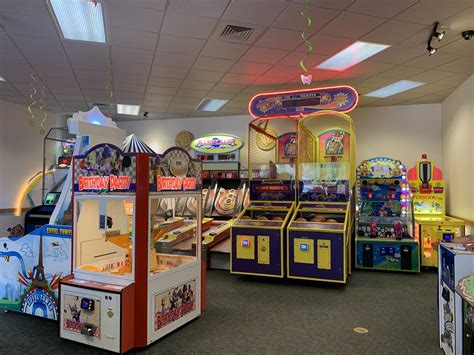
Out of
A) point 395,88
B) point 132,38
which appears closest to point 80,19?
point 132,38

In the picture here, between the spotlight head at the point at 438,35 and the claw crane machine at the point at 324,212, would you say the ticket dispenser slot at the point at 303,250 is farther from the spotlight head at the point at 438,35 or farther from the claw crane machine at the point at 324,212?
the spotlight head at the point at 438,35

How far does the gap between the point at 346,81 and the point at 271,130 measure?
2366 mm

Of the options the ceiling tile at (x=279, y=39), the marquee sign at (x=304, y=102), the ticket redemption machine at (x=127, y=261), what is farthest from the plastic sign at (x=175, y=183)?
the marquee sign at (x=304, y=102)

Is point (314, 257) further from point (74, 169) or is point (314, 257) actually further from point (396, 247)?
point (74, 169)

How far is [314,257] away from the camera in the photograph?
5.07 metres

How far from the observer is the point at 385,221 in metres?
6.23

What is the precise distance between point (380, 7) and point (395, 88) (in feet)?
11.5

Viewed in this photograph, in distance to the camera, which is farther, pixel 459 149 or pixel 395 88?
pixel 395 88

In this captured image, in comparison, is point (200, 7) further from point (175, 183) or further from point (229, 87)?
point (229, 87)

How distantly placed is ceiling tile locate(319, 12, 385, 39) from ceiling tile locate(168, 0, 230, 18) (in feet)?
4.47

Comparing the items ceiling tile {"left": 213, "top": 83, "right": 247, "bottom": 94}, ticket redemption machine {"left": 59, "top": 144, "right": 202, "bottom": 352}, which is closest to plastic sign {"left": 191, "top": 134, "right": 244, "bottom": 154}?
ceiling tile {"left": 213, "top": 83, "right": 247, "bottom": 94}

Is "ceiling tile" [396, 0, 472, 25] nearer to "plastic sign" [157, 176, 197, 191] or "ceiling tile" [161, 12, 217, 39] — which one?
"ceiling tile" [161, 12, 217, 39]

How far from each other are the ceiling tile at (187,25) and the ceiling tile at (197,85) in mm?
2022

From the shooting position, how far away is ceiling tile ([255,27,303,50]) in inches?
181
